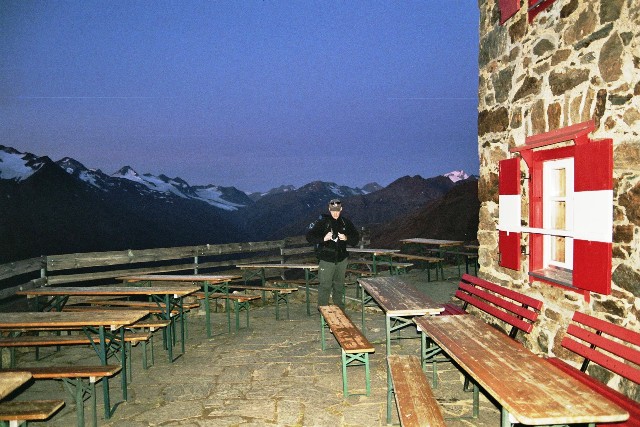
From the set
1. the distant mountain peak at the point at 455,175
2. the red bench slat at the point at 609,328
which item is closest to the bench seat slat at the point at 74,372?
the red bench slat at the point at 609,328

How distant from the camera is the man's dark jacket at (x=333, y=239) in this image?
6520 millimetres

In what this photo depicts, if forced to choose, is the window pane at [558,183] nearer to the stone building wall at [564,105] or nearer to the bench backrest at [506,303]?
the stone building wall at [564,105]

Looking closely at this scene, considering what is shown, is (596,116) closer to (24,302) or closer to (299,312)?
(299,312)

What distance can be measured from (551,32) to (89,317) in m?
5.24

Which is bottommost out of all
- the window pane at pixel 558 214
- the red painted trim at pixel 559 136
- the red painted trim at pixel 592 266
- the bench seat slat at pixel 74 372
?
the bench seat slat at pixel 74 372

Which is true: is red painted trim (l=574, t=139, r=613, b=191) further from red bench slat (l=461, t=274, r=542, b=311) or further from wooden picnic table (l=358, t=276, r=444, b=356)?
wooden picnic table (l=358, t=276, r=444, b=356)

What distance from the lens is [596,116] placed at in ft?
10.7

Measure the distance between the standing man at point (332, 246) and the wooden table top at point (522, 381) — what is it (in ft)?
9.97

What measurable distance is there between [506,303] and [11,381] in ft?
13.0

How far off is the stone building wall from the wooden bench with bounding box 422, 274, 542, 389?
162mm

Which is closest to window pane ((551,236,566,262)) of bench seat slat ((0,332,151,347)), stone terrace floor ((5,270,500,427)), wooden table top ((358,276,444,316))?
wooden table top ((358,276,444,316))

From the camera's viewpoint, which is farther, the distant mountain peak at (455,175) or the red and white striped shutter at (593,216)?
the distant mountain peak at (455,175)

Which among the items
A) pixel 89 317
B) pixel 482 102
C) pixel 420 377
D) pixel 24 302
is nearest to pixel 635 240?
pixel 420 377

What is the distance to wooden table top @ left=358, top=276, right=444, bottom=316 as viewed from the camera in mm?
4129
